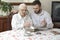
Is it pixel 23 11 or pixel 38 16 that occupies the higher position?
pixel 23 11

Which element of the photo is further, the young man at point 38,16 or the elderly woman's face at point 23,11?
the young man at point 38,16

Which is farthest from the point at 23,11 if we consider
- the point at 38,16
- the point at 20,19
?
the point at 38,16

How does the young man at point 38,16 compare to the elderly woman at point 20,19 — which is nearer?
the elderly woman at point 20,19

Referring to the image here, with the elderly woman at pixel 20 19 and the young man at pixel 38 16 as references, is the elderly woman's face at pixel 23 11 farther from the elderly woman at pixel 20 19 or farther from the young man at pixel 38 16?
the young man at pixel 38 16

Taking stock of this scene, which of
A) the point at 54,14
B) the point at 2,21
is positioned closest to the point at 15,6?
the point at 2,21

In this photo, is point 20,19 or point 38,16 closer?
point 20,19

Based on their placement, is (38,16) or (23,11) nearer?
(23,11)

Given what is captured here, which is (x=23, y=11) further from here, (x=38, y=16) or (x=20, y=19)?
(x=38, y=16)

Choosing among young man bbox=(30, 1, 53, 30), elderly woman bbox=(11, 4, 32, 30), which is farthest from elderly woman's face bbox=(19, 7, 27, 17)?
young man bbox=(30, 1, 53, 30)

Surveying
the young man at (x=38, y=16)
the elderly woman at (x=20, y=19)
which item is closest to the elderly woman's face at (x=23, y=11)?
the elderly woman at (x=20, y=19)

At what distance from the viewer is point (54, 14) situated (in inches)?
171

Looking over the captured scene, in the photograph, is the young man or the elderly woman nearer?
the elderly woman

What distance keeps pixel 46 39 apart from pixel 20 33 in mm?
437

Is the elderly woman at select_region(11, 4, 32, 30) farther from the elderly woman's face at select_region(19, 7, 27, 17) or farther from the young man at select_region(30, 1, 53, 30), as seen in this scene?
the young man at select_region(30, 1, 53, 30)
